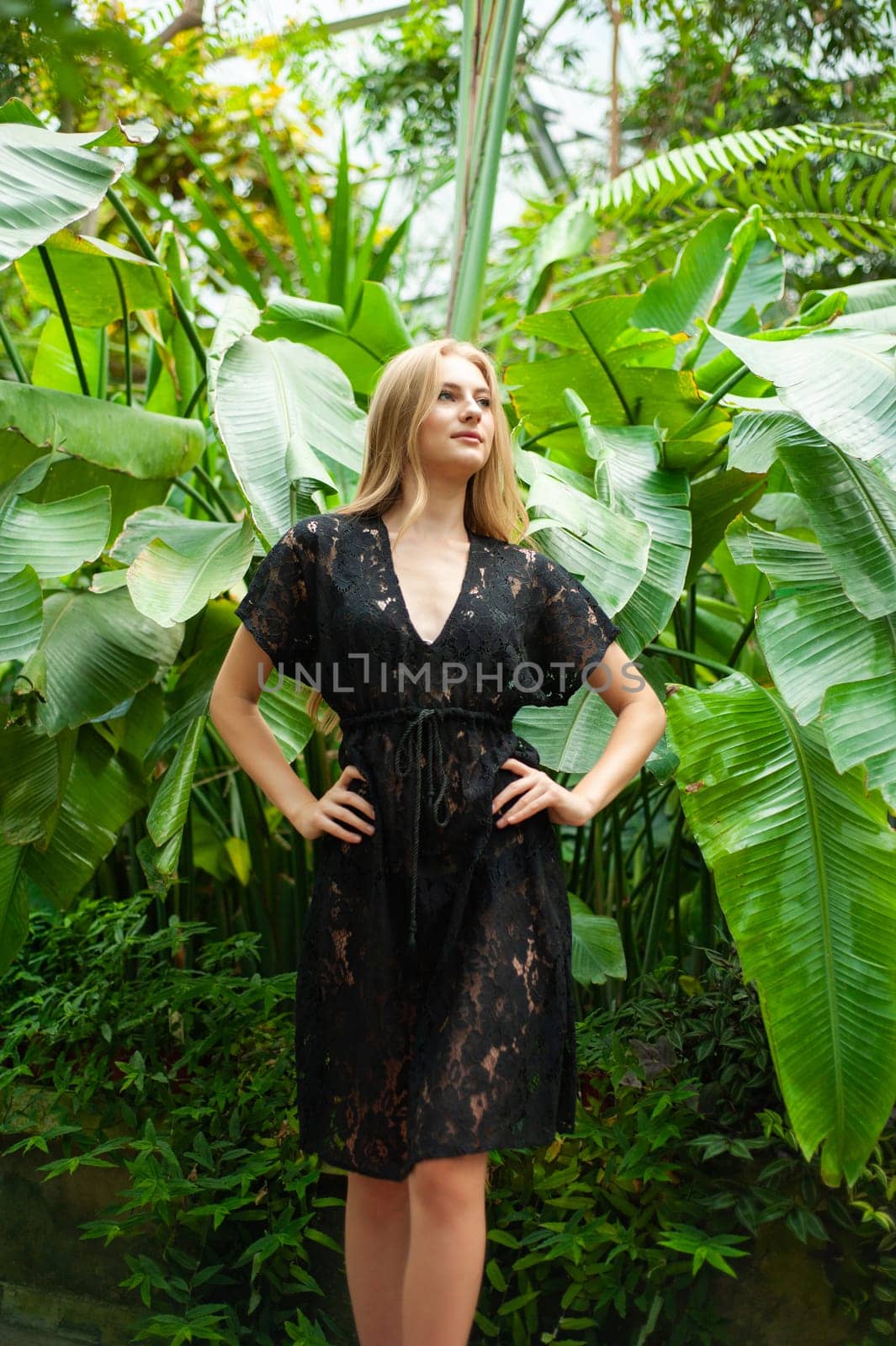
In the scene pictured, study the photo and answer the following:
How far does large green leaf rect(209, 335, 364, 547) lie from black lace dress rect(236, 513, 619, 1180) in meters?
0.30

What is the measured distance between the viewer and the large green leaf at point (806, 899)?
1.54m

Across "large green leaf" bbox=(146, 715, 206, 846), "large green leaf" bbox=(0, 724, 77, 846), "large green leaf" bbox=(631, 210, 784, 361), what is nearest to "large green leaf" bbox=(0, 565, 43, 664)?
"large green leaf" bbox=(146, 715, 206, 846)

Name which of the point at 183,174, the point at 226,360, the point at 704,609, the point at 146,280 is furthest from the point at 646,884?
the point at 183,174

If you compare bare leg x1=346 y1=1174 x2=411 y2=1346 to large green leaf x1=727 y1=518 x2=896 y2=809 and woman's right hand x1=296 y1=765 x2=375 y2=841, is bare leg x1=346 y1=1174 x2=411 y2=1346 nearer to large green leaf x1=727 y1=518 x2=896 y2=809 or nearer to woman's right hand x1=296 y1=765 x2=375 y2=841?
woman's right hand x1=296 y1=765 x2=375 y2=841

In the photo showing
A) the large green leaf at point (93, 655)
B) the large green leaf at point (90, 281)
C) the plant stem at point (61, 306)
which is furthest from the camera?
the large green leaf at point (90, 281)

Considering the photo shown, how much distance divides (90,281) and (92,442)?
0.59 m

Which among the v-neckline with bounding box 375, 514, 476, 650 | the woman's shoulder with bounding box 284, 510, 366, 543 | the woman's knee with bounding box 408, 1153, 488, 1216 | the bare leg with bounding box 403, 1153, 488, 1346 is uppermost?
the woman's shoulder with bounding box 284, 510, 366, 543

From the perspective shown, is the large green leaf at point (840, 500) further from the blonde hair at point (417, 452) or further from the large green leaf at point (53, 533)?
the large green leaf at point (53, 533)

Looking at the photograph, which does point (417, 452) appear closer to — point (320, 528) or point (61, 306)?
point (320, 528)

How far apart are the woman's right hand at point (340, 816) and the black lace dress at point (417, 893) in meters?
0.03

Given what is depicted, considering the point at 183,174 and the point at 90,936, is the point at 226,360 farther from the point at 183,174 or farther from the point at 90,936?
the point at 183,174

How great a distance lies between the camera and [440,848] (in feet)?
4.79

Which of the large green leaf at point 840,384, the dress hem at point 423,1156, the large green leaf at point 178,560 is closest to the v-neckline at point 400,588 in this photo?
the large green leaf at point 178,560

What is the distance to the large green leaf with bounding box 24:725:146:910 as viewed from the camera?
2252 mm
